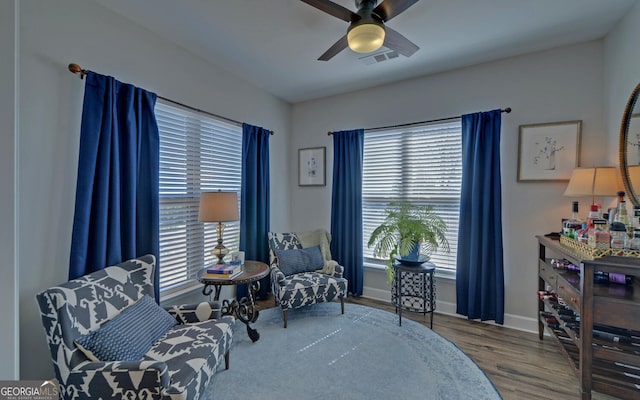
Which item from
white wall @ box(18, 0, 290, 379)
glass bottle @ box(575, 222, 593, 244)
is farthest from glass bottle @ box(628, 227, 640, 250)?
white wall @ box(18, 0, 290, 379)

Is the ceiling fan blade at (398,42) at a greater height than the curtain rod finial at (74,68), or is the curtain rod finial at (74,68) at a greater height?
the ceiling fan blade at (398,42)

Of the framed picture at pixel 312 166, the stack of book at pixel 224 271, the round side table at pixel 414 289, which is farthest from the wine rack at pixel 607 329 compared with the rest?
the framed picture at pixel 312 166

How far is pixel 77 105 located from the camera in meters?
1.91

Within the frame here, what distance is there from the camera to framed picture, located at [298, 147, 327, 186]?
3875 millimetres

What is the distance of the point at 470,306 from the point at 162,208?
324 centimetres

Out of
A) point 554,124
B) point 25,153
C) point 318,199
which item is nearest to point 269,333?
point 318,199

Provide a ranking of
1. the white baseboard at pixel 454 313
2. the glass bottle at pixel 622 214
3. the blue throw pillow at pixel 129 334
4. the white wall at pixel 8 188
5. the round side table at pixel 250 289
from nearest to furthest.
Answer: the white wall at pixel 8 188, the blue throw pillow at pixel 129 334, the glass bottle at pixel 622 214, the round side table at pixel 250 289, the white baseboard at pixel 454 313

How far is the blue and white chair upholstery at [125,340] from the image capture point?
1267 millimetres

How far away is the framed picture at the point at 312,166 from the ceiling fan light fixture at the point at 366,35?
2145mm

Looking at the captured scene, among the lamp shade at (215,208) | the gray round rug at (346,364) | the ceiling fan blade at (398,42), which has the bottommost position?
the gray round rug at (346,364)

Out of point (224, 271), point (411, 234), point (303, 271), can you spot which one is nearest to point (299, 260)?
point (303, 271)

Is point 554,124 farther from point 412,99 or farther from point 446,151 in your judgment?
point 412,99

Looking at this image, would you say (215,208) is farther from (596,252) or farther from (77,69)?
(596,252)

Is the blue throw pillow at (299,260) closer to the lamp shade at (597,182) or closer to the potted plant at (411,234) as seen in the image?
the potted plant at (411,234)
